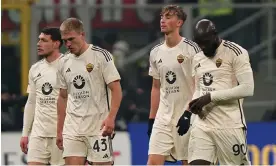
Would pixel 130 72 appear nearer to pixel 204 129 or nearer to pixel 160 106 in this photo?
pixel 160 106

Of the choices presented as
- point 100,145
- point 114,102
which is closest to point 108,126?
point 114,102

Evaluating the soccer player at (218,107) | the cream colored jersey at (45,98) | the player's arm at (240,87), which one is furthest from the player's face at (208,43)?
the cream colored jersey at (45,98)

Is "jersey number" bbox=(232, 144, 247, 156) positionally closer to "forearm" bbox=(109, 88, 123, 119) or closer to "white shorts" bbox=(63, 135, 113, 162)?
"forearm" bbox=(109, 88, 123, 119)

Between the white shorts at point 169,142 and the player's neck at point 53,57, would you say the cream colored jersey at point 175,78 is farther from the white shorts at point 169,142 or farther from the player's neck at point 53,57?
the player's neck at point 53,57

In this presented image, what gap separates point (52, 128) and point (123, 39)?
15.7 ft

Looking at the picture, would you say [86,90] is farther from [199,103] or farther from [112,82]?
[199,103]

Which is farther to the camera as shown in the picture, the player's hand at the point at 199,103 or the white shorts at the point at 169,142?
the white shorts at the point at 169,142

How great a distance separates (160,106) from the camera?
12.1 m

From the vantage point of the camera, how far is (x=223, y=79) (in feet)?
35.4

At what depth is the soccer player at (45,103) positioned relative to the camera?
1269 cm

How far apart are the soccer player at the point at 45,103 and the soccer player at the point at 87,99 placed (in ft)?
3.16

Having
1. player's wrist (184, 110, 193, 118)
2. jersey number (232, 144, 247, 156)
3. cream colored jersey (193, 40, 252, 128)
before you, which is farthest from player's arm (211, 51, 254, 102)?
player's wrist (184, 110, 193, 118)

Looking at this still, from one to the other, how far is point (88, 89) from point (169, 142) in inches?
43.1

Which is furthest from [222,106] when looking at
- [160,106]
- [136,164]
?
[136,164]
